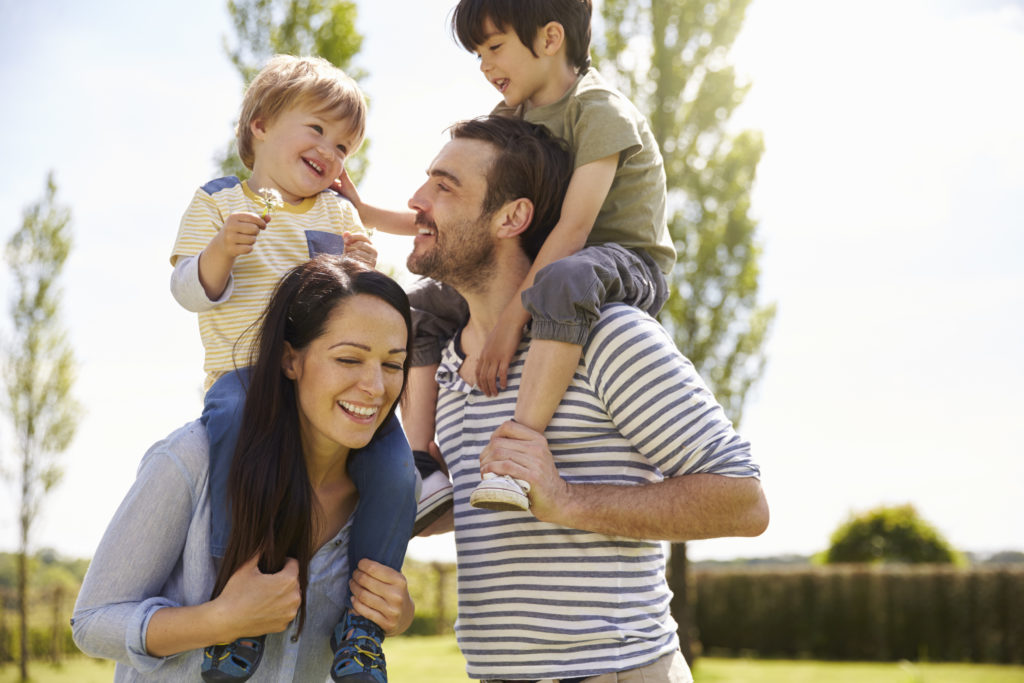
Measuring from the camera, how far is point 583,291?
2291 millimetres

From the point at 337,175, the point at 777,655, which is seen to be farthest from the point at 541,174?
the point at 777,655

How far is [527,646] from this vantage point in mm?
2227

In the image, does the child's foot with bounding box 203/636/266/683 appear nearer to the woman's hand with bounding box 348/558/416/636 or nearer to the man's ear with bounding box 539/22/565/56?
the woman's hand with bounding box 348/558/416/636

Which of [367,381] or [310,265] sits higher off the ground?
[310,265]

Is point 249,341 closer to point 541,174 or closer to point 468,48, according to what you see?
point 541,174

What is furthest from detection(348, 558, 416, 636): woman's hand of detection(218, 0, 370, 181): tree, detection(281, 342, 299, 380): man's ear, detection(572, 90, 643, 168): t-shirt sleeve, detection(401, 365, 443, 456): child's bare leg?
detection(218, 0, 370, 181): tree

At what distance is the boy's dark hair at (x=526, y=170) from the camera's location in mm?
2748

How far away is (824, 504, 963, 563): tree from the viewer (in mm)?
19109

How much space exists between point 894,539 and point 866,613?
3.59m

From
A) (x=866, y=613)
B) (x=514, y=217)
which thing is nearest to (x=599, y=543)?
(x=514, y=217)

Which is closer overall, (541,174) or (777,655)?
(541,174)

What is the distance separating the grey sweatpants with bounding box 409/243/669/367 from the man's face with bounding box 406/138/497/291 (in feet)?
0.96

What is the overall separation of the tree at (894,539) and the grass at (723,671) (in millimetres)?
4228

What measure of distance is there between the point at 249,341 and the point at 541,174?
40.9 inches
